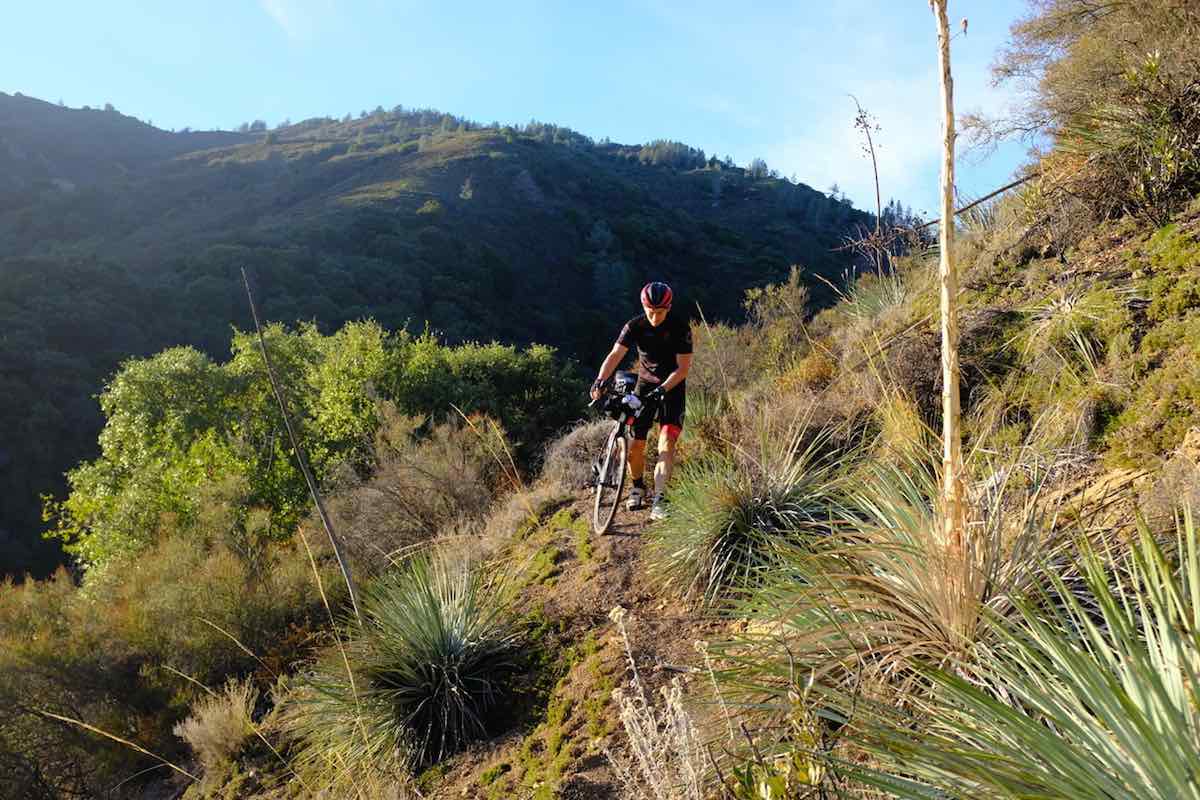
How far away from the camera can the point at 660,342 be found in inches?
224

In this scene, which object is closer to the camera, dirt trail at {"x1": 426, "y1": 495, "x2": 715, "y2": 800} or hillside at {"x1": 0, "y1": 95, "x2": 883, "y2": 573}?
dirt trail at {"x1": 426, "y1": 495, "x2": 715, "y2": 800}

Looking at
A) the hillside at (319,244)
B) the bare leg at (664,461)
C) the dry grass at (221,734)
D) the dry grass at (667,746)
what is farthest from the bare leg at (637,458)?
the hillside at (319,244)

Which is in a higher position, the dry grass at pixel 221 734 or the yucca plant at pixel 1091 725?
the yucca plant at pixel 1091 725

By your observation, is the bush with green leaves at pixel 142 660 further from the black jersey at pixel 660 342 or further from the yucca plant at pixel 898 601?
the yucca plant at pixel 898 601

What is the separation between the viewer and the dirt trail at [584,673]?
3.46m

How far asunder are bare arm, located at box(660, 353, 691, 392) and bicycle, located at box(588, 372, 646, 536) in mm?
274

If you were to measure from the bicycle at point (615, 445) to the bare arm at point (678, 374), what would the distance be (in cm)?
27

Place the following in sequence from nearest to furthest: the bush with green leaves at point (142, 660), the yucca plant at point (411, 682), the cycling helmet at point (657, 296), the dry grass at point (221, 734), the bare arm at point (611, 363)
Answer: the yucca plant at point (411, 682)
the cycling helmet at point (657, 296)
the dry grass at point (221, 734)
the bare arm at point (611, 363)
the bush with green leaves at point (142, 660)

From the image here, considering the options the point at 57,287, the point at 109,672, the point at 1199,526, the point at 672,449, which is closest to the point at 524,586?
the point at 672,449

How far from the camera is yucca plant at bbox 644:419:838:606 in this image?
436 cm

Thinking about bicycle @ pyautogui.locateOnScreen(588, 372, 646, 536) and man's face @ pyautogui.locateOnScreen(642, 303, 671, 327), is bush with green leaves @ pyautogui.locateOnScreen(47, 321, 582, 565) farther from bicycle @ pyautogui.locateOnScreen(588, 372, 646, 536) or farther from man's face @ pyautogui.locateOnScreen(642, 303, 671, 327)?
man's face @ pyautogui.locateOnScreen(642, 303, 671, 327)

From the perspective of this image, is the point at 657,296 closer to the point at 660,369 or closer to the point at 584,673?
the point at 660,369

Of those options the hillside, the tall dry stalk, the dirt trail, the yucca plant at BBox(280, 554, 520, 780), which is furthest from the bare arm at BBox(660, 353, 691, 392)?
the hillside

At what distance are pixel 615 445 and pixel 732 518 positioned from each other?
1862 mm
